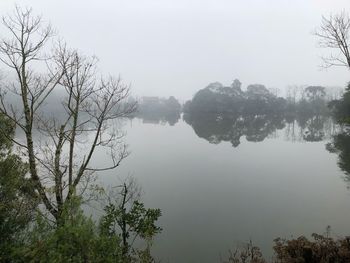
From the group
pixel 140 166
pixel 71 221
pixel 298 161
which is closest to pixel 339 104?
pixel 298 161

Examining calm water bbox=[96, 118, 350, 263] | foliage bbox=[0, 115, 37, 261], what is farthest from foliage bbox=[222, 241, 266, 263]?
foliage bbox=[0, 115, 37, 261]

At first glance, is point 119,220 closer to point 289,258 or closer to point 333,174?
point 289,258

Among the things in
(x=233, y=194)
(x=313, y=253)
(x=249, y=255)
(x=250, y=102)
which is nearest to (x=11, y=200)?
(x=249, y=255)

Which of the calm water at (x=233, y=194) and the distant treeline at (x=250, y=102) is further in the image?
the distant treeline at (x=250, y=102)

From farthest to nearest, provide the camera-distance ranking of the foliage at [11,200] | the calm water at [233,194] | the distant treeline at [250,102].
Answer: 1. the distant treeline at [250,102]
2. the calm water at [233,194]
3. the foliage at [11,200]

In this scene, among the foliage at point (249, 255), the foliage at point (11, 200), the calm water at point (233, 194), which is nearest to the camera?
the foliage at point (11, 200)

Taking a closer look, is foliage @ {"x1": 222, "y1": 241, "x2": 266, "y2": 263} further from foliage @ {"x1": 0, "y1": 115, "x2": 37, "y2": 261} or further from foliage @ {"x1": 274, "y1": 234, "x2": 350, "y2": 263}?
foliage @ {"x1": 0, "y1": 115, "x2": 37, "y2": 261}

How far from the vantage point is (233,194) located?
17062 millimetres

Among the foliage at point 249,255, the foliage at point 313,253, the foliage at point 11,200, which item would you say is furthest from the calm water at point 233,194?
the foliage at point 11,200

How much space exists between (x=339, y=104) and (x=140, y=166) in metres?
27.7

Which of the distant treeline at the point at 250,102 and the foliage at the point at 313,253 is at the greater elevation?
the distant treeline at the point at 250,102

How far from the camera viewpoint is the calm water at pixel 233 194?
1197 centimetres

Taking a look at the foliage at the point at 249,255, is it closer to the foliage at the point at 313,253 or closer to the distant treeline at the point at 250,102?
the foliage at the point at 313,253

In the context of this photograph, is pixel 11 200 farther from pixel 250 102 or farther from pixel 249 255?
pixel 250 102
